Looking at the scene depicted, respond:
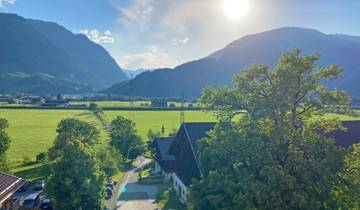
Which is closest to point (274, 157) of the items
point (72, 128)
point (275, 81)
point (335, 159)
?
point (335, 159)

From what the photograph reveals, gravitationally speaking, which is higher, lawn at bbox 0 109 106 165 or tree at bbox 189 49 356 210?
tree at bbox 189 49 356 210

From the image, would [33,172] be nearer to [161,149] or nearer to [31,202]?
[31,202]

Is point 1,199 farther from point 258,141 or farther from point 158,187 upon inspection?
point 158,187

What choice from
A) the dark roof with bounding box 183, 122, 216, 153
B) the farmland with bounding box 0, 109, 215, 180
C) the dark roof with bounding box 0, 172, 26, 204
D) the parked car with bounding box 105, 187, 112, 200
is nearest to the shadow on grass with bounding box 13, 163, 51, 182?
the farmland with bounding box 0, 109, 215, 180

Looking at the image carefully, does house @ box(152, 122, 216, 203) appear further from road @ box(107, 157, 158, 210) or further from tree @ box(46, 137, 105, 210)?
tree @ box(46, 137, 105, 210)

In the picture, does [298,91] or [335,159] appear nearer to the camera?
[335,159]

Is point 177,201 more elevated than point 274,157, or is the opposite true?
point 274,157

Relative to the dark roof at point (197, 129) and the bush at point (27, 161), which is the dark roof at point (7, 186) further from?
the bush at point (27, 161)
